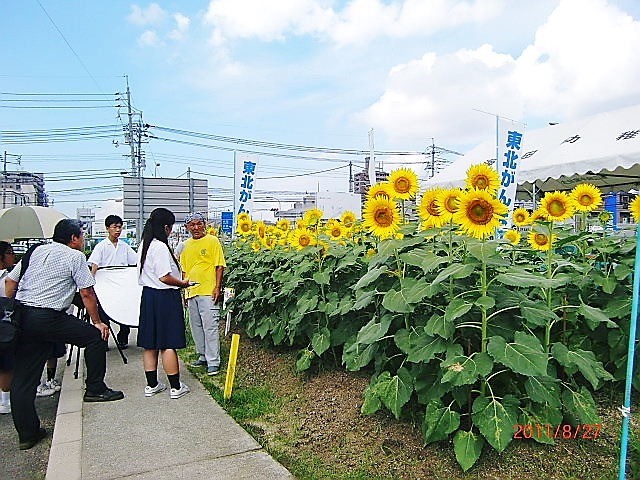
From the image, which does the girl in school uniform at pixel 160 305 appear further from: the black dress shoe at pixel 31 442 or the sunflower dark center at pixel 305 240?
the sunflower dark center at pixel 305 240

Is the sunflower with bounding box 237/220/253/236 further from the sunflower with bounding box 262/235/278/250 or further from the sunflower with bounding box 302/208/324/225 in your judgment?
the sunflower with bounding box 302/208/324/225

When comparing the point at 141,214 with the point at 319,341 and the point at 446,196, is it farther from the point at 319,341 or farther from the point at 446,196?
the point at 446,196

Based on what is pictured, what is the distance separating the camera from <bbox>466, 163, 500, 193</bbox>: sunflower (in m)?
3.06

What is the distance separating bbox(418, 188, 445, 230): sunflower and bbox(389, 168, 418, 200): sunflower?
0.15 m

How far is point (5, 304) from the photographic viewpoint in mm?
4113

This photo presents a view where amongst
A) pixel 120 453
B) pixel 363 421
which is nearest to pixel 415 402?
pixel 363 421

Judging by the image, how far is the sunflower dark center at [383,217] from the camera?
10.9 feet

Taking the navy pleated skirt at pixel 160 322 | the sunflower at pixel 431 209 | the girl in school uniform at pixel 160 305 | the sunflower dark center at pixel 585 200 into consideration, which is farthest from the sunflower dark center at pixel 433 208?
the navy pleated skirt at pixel 160 322

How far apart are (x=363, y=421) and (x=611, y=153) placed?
21.4 feet

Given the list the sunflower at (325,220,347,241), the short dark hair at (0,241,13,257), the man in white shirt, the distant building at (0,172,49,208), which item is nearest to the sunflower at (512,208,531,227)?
the sunflower at (325,220,347,241)

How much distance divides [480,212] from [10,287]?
3.93 metres

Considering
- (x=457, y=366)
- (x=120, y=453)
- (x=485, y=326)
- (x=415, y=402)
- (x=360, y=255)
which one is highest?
(x=360, y=255)
